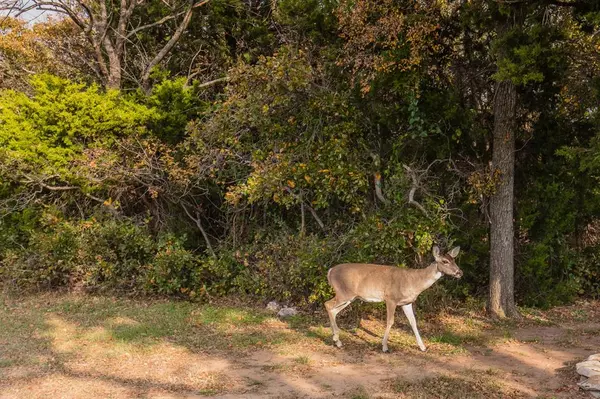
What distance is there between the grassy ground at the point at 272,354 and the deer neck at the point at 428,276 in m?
1.05

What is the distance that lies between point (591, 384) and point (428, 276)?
2.71m

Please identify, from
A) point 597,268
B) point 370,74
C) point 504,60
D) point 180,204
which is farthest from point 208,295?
point 597,268

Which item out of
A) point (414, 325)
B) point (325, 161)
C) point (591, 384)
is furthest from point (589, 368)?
point (325, 161)

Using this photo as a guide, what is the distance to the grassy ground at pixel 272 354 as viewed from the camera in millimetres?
7141

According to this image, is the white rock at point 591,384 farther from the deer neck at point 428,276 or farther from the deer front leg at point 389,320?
the deer front leg at point 389,320

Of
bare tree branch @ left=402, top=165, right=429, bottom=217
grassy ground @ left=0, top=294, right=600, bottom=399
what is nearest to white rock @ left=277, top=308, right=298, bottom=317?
grassy ground @ left=0, top=294, right=600, bottom=399

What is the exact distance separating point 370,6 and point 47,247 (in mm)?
9300

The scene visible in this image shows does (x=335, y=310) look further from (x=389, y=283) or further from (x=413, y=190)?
(x=413, y=190)

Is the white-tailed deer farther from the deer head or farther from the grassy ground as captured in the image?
the grassy ground

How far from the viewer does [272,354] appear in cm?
867

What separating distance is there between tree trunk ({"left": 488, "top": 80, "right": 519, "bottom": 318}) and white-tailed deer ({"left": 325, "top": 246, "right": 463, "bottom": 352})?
232cm

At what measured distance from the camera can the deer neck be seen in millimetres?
8727

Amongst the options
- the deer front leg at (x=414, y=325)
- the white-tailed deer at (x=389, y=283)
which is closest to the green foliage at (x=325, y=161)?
the white-tailed deer at (x=389, y=283)

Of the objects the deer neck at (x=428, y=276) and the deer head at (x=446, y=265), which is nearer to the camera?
the deer head at (x=446, y=265)
